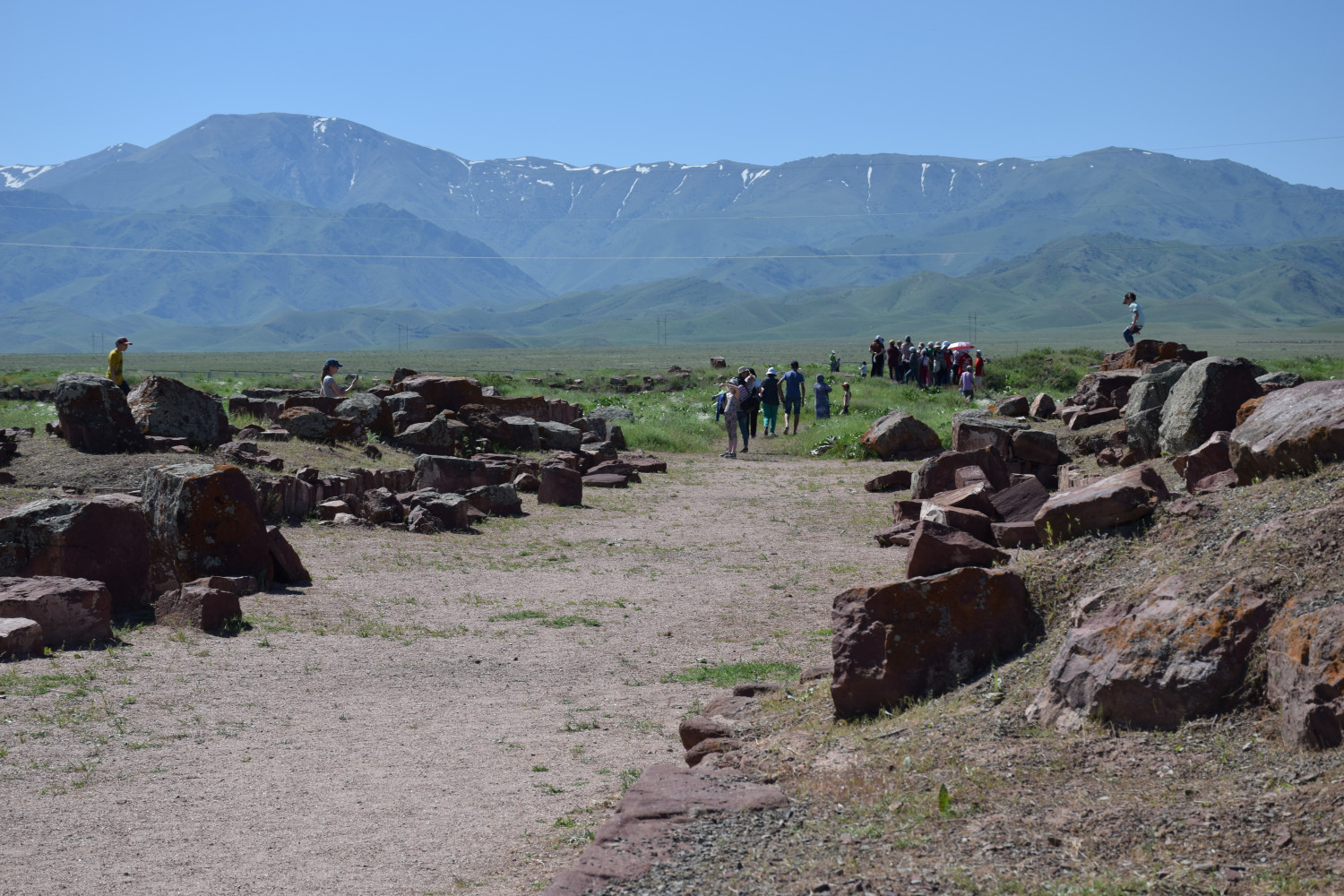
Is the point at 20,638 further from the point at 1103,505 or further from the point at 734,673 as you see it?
the point at 1103,505

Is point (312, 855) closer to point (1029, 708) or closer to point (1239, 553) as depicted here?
point (1029, 708)

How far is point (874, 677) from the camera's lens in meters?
8.14

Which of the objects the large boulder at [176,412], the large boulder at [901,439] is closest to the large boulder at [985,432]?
the large boulder at [901,439]

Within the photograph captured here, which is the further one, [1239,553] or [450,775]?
[450,775]

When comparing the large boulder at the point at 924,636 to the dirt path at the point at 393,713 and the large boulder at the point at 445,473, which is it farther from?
the large boulder at the point at 445,473

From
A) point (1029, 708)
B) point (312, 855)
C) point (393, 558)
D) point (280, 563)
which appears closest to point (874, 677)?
point (1029, 708)

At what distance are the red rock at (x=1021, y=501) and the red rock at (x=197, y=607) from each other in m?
8.27

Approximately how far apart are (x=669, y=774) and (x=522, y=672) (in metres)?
4.29

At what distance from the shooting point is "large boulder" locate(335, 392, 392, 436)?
2600 cm

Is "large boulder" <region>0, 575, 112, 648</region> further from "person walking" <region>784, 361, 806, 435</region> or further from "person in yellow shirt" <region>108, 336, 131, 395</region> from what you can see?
"person walking" <region>784, 361, 806, 435</region>

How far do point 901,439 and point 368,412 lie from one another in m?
12.5

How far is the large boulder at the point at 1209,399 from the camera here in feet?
48.5

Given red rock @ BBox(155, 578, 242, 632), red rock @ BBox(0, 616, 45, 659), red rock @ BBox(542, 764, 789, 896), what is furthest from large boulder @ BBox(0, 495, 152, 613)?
red rock @ BBox(542, 764, 789, 896)

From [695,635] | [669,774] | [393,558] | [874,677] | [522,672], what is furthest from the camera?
[393,558]
